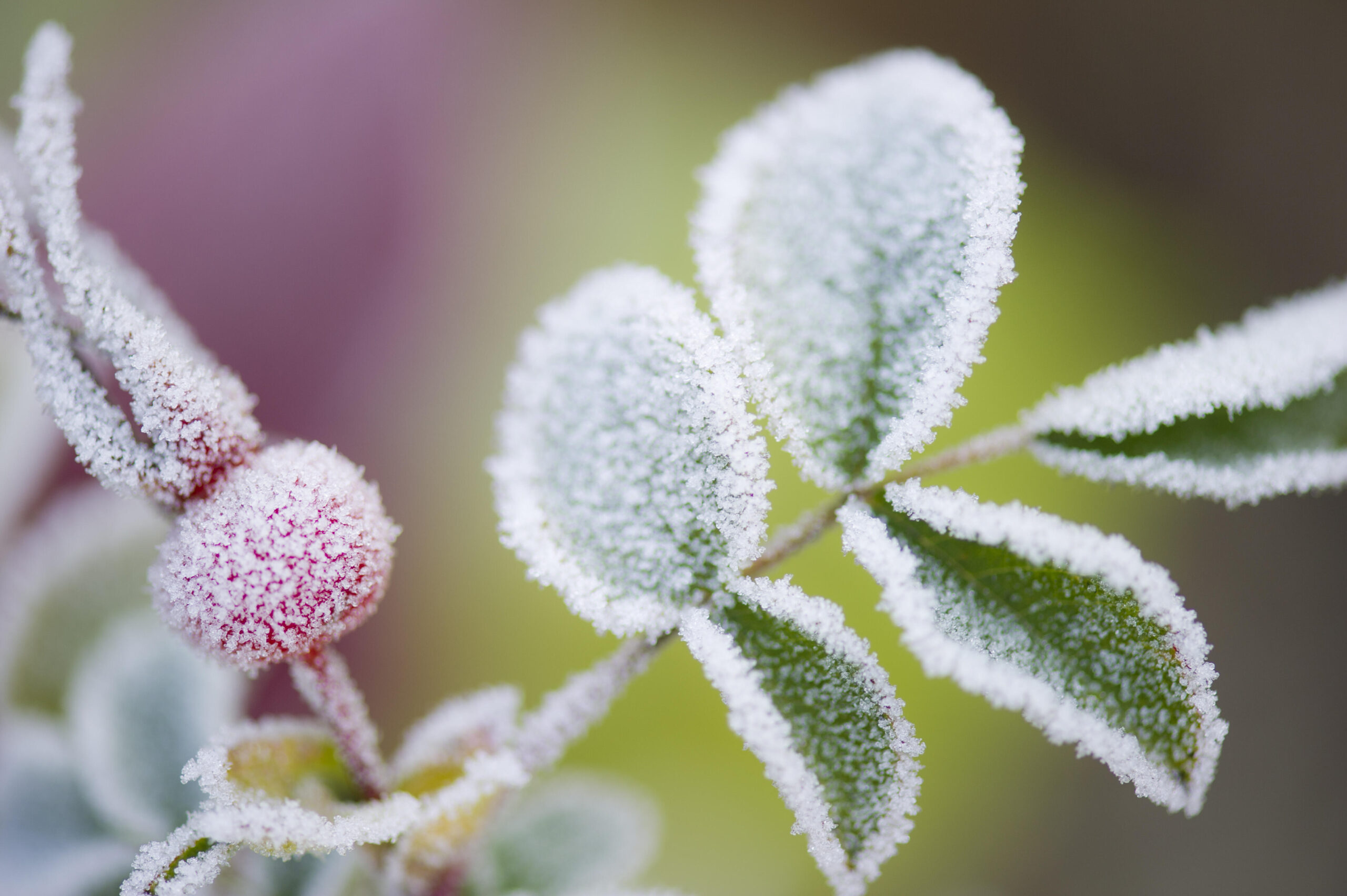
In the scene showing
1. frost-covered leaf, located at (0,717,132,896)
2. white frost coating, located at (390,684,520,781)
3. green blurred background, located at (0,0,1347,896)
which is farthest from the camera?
green blurred background, located at (0,0,1347,896)

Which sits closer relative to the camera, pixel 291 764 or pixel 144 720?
pixel 291 764

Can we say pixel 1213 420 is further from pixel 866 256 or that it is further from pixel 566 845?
pixel 566 845

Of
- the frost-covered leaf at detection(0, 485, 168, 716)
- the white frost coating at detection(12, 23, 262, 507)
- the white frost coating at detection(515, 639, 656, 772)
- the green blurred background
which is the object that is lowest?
the white frost coating at detection(515, 639, 656, 772)

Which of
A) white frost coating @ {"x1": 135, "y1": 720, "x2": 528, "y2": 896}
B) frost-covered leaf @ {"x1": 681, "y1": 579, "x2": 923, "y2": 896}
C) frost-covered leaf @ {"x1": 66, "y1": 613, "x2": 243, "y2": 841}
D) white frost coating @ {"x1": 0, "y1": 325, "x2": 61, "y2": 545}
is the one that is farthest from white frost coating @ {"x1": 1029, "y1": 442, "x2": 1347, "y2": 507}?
white frost coating @ {"x1": 0, "y1": 325, "x2": 61, "y2": 545}

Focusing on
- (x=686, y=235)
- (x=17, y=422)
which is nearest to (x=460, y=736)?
(x=17, y=422)

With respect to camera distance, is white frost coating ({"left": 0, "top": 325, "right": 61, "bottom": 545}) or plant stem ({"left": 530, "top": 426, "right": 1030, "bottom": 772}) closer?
plant stem ({"left": 530, "top": 426, "right": 1030, "bottom": 772})

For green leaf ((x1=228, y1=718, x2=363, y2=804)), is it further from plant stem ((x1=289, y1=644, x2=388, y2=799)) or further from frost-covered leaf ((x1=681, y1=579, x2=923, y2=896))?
frost-covered leaf ((x1=681, y1=579, x2=923, y2=896))
